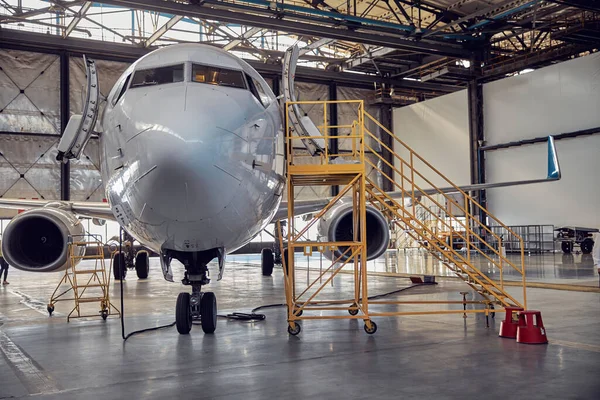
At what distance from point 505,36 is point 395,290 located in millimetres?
23050

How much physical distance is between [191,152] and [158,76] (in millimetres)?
1836

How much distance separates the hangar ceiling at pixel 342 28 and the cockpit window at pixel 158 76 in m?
16.2

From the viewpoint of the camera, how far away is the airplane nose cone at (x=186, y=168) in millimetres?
5953

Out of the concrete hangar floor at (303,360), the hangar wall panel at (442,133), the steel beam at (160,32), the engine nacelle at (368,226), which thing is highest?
the steel beam at (160,32)

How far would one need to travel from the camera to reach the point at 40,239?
9.95 meters

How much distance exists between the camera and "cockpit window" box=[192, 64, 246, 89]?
23.7ft

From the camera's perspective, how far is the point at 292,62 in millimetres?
9180

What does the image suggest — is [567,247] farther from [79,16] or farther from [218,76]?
[218,76]

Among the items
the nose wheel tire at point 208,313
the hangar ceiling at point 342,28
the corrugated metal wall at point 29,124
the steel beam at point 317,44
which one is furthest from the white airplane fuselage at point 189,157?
the corrugated metal wall at point 29,124

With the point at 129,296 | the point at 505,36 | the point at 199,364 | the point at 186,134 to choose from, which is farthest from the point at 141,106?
the point at 505,36

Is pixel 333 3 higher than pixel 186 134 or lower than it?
higher

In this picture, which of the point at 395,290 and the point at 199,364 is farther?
the point at 395,290

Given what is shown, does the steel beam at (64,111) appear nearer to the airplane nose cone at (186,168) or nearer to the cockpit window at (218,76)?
the cockpit window at (218,76)

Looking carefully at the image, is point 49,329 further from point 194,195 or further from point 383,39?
point 383,39
